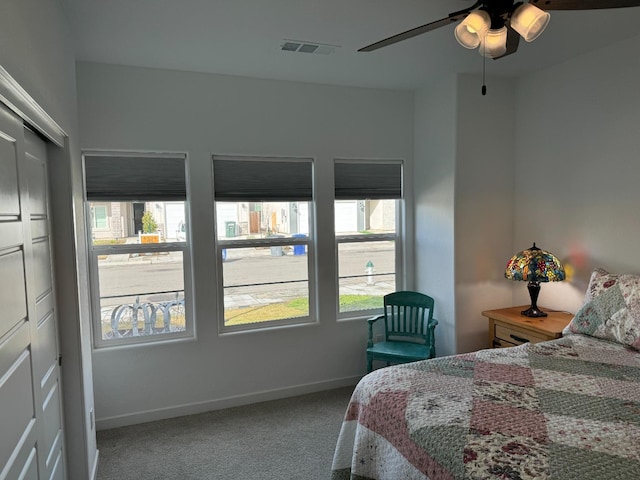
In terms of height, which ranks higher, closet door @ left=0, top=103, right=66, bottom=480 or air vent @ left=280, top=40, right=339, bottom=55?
air vent @ left=280, top=40, right=339, bottom=55

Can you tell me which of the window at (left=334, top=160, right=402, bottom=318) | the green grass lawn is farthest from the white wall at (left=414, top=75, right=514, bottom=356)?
the green grass lawn

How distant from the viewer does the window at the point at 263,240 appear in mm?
3572

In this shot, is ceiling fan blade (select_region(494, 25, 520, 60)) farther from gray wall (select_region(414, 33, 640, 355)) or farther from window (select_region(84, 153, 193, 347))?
window (select_region(84, 153, 193, 347))

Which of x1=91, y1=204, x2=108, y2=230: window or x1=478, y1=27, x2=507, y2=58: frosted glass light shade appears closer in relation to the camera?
x1=478, y1=27, x2=507, y2=58: frosted glass light shade

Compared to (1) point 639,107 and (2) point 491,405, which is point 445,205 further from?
(2) point 491,405

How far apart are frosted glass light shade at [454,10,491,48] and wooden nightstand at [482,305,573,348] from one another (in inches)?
81.1

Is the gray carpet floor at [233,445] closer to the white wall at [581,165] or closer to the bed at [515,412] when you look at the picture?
the bed at [515,412]

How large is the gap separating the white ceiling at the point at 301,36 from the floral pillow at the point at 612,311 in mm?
1577

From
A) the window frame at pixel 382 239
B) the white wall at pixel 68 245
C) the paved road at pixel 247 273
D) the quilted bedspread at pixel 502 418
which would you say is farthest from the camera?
the window frame at pixel 382 239

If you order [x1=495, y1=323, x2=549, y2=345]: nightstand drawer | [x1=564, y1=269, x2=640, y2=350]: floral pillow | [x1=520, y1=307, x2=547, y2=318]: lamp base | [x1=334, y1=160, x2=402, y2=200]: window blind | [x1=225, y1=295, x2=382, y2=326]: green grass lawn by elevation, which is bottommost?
[x1=495, y1=323, x2=549, y2=345]: nightstand drawer

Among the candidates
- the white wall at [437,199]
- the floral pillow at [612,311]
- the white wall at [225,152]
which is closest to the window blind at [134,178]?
the white wall at [225,152]

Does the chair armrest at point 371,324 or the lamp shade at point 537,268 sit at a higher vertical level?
the lamp shade at point 537,268

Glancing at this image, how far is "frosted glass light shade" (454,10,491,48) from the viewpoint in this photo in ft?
5.51

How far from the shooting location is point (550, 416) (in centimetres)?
173
